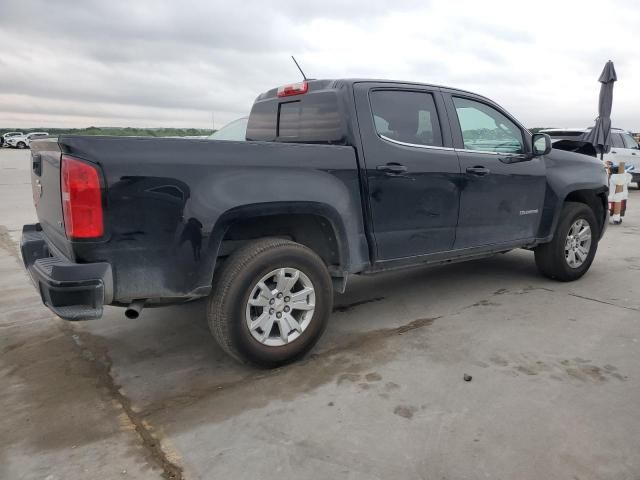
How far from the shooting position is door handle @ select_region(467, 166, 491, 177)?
4.24 meters

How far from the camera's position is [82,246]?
8.79 ft

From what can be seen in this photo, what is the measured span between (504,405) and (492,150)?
2499 mm

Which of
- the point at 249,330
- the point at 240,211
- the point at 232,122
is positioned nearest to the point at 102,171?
the point at 240,211

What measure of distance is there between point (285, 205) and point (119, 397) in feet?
4.88

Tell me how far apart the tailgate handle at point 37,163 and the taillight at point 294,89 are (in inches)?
74.4

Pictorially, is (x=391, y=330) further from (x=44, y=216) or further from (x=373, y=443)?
(x=44, y=216)

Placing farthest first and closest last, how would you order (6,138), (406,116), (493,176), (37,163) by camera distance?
1. (6,138)
2. (493,176)
3. (406,116)
4. (37,163)

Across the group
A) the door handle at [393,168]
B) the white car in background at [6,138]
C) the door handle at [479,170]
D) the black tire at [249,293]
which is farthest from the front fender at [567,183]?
the white car in background at [6,138]

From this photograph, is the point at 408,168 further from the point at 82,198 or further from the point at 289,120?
the point at 82,198

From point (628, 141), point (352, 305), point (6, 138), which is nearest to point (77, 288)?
point (352, 305)

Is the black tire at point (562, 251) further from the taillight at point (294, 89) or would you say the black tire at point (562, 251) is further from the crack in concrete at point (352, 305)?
the taillight at point (294, 89)

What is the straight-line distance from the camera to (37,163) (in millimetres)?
3344

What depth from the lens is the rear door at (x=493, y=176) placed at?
4285 mm

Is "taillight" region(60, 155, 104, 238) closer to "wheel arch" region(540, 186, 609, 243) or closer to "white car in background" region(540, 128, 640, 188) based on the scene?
"wheel arch" region(540, 186, 609, 243)
